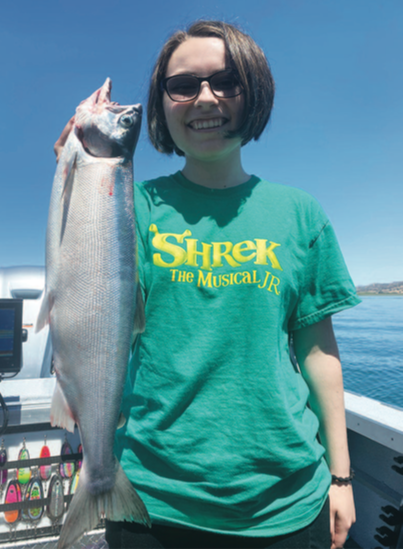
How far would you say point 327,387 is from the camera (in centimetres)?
170

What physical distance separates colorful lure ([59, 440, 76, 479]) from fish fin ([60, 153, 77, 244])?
2713mm

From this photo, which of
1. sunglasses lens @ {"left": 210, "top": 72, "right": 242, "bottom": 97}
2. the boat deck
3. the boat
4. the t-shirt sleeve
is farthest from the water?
sunglasses lens @ {"left": 210, "top": 72, "right": 242, "bottom": 97}

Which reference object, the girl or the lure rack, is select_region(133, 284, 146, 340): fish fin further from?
the lure rack

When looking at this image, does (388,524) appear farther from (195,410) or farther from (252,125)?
(252,125)

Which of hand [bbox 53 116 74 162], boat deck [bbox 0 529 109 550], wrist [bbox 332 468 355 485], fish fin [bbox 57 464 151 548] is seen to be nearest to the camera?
fish fin [bbox 57 464 151 548]

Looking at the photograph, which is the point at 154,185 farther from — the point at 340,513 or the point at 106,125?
the point at 340,513

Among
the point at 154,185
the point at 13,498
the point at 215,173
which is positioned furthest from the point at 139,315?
the point at 13,498

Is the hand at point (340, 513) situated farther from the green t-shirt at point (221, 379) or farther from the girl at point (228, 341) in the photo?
the green t-shirt at point (221, 379)

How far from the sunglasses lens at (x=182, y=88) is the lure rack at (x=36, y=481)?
3042 mm

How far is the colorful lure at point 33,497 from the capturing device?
10.1 ft

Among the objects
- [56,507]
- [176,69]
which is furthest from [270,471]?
[56,507]

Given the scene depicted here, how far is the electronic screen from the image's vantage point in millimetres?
3164

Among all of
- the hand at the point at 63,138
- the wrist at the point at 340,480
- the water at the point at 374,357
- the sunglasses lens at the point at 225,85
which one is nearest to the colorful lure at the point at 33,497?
the wrist at the point at 340,480

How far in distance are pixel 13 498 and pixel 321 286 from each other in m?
3.16
